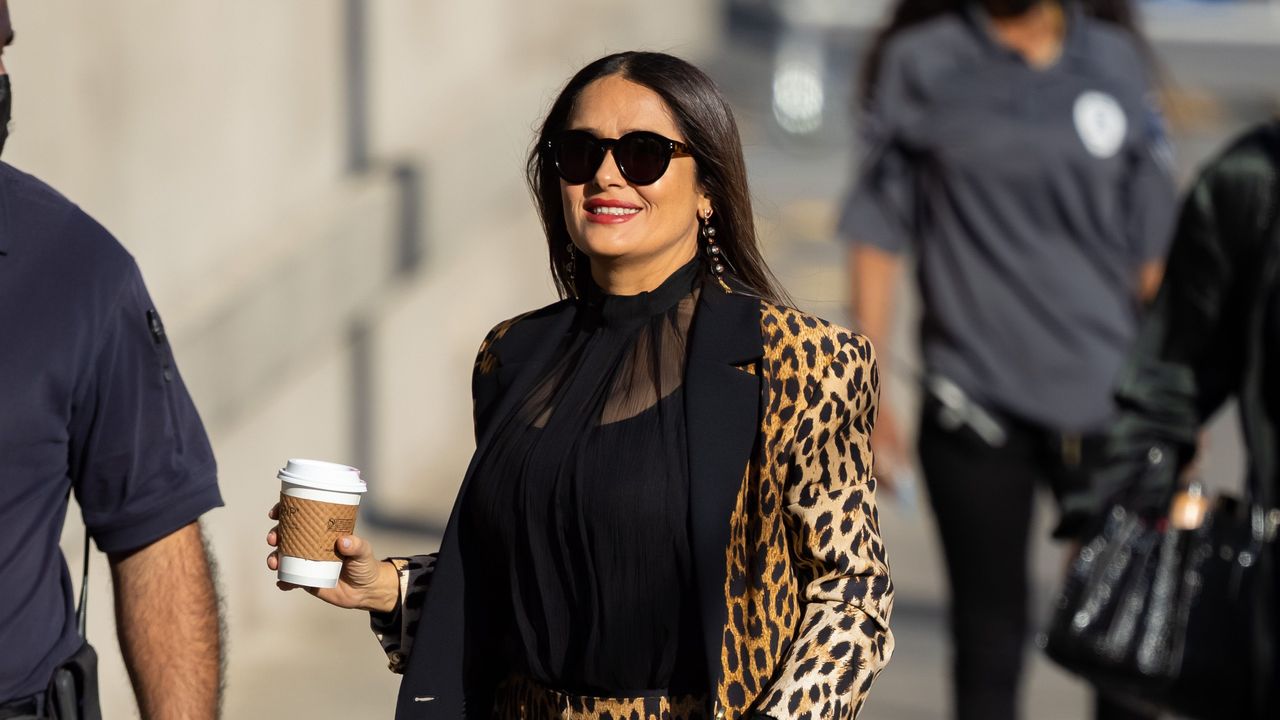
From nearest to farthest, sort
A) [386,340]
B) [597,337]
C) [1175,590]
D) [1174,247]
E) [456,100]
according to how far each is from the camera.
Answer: [597,337] < [1175,590] < [1174,247] < [386,340] < [456,100]

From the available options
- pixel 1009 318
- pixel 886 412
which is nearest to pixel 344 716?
pixel 886 412

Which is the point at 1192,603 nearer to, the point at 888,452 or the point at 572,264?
the point at 572,264

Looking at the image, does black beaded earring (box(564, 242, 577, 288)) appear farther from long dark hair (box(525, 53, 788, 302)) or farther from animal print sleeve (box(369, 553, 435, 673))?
animal print sleeve (box(369, 553, 435, 673))

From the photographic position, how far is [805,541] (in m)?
2.76

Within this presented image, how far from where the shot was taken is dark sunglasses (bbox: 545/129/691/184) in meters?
2.86

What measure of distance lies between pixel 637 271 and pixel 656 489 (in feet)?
1.20

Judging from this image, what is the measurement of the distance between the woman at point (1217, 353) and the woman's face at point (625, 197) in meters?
1.47

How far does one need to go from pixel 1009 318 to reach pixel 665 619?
2.84m

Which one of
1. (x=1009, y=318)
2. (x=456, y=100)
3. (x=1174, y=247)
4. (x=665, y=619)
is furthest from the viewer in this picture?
(x=456, y=100)

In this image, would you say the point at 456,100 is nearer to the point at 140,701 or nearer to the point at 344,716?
the point at 344,716

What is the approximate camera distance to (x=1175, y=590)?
3.85 meters

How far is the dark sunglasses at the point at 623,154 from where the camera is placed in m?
2.86

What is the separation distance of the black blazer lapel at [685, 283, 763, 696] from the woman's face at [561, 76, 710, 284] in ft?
0.41

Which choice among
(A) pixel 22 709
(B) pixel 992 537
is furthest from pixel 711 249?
(B) pixel 992 537
